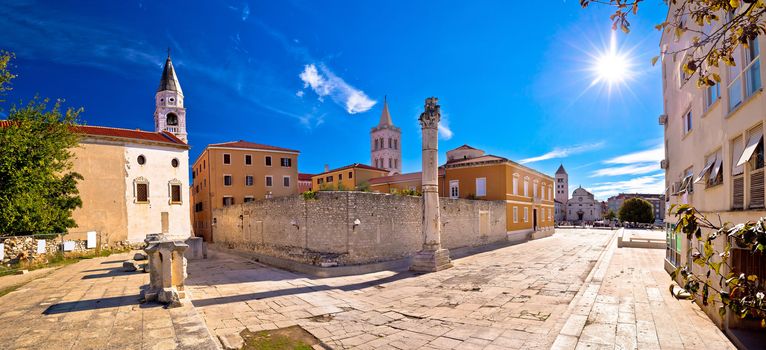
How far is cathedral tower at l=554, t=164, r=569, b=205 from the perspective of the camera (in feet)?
284

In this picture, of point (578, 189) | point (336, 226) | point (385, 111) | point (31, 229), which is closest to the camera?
point (336, 226)

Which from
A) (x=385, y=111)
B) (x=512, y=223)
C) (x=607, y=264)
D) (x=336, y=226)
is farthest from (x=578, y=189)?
(x=336, y=226)

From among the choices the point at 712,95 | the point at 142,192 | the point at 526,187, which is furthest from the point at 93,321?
the point at 526,187

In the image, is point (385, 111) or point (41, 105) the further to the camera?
point (385, 111)

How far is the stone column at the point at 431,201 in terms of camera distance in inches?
541

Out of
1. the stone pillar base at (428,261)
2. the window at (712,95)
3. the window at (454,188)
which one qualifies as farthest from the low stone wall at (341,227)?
the window at (712,95)

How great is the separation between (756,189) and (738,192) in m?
0.73

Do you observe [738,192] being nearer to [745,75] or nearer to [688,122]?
[745,75]

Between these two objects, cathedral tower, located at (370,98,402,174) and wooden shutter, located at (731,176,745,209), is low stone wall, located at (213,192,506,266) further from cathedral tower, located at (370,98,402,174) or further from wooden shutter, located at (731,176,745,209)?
cathedral tower, located at (370,98,402,174)

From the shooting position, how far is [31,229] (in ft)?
58.4

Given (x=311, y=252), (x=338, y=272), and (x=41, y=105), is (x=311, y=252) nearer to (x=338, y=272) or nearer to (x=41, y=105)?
(x=338, y=272)

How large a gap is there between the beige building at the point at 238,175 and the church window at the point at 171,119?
1484 centimetres

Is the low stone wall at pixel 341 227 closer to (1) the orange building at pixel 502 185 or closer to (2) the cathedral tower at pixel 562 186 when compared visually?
(1) the orange building at pixel 502 185

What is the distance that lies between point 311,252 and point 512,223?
18.0 m
